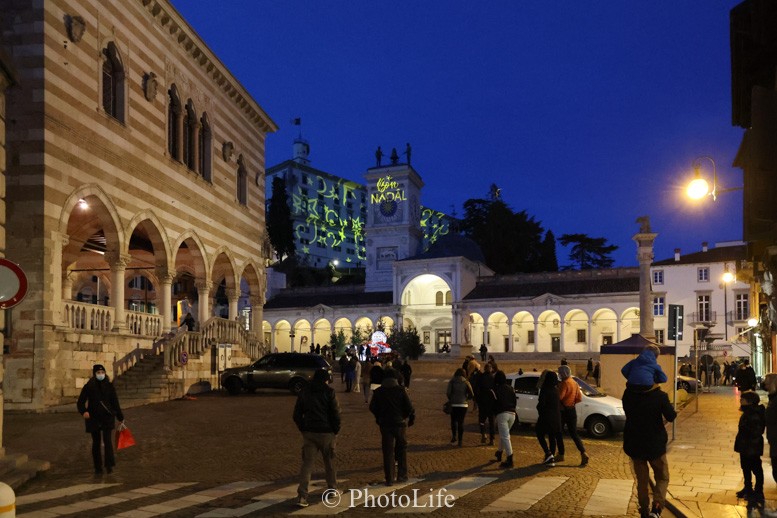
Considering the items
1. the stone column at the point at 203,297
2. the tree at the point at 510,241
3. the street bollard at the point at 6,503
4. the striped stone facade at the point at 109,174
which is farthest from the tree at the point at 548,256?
the street bollard at the point at 6,503

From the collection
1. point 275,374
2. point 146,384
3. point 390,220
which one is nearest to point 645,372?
point 146,384

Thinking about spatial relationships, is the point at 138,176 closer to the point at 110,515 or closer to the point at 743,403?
the point at 110,515

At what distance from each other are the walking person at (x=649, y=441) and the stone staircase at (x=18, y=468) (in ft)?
23.9

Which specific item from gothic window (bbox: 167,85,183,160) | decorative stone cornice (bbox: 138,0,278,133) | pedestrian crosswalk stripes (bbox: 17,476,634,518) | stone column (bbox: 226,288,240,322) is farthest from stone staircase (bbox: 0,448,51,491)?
stone column (bbox: 226,288,240,322)

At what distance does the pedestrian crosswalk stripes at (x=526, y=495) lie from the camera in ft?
25.5

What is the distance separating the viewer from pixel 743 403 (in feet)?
28.2

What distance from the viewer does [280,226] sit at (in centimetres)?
8444

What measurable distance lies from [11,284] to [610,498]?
7023 millimetres

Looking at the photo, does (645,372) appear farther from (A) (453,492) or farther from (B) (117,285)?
(B) (117,285)

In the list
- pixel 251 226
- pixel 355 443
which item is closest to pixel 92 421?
pixel 355 443

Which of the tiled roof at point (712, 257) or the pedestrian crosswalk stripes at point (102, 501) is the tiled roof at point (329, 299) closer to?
the tiled roof at point (712, 257)

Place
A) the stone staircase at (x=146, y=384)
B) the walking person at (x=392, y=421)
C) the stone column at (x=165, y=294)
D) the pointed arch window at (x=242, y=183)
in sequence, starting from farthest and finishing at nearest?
the pointed arch window at (x=242, y=183) < the stone column at (x=165, y=294) < the stone staircase at (x=146, y=384) < the walking person at (x=392, y=421)

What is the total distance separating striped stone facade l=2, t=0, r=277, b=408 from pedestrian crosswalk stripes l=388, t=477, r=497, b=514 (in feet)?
37.0

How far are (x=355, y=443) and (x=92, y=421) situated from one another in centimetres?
483
